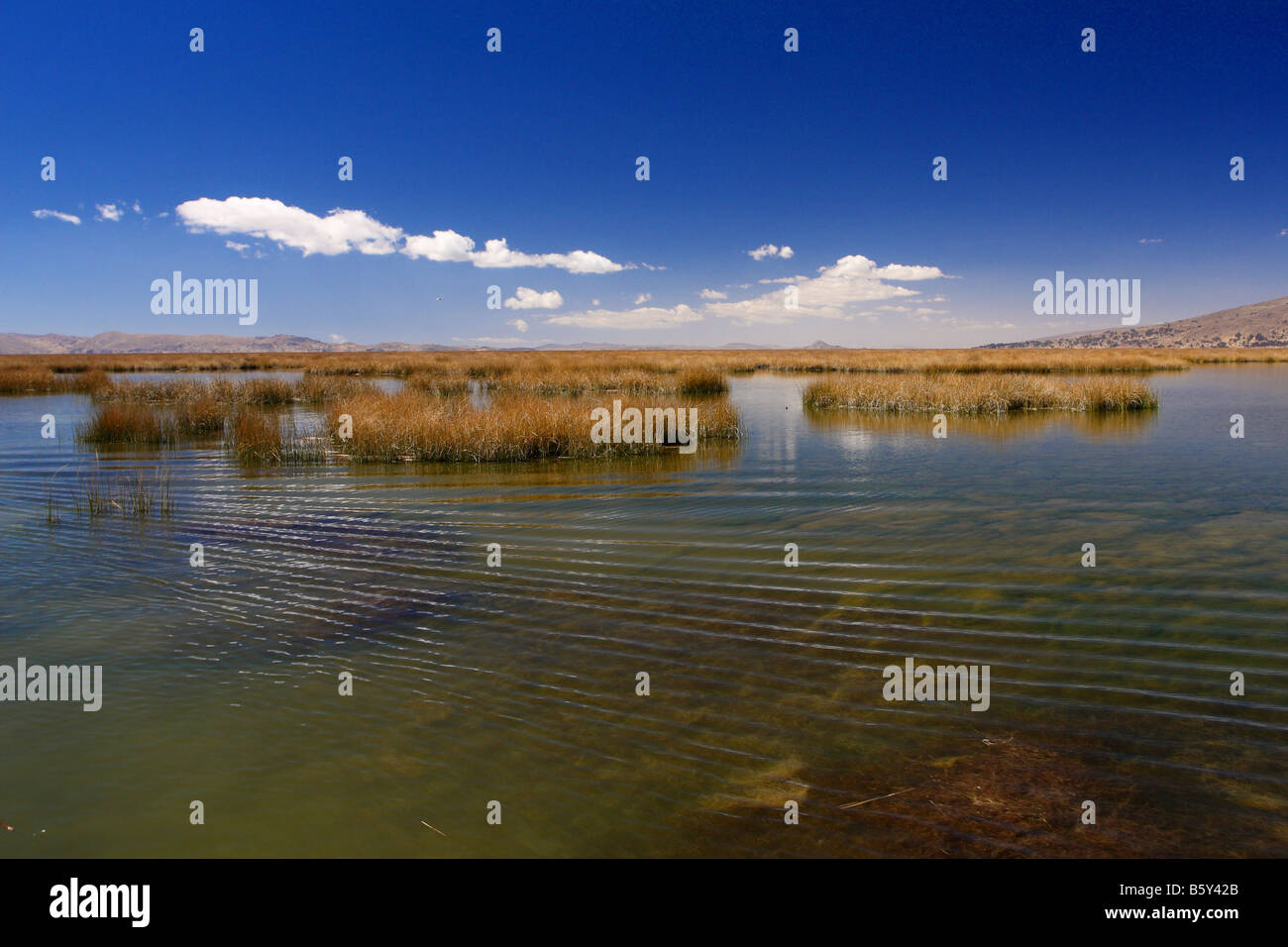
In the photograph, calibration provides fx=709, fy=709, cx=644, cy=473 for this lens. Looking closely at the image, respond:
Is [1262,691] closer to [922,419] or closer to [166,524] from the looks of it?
[166,524]

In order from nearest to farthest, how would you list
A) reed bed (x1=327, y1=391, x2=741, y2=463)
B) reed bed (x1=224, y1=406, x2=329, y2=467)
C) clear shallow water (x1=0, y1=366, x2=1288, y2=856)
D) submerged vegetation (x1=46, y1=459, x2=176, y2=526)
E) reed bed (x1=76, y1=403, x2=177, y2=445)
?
clear shallow water (x1=0, y1=366, x2=1288, y2=856) → submerged vegetation (x1=46, y1=459, x2=176, y2=526) → reed bed (x1=327, y1=391, x2=741, y2=463) → reed bed (x1=224, y1=406, x2=329, y2=467) → reed bed (x1=76, y1=403, x2=177, y2=445)

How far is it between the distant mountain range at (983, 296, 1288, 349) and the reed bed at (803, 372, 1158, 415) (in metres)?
147

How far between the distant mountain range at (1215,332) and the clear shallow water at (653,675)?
170457 mm

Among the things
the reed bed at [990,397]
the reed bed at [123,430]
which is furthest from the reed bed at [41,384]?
the reed bed at [990,397]

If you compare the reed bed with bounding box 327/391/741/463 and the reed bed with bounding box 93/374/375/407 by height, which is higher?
the reed bed with bounding box 93/374/375/407

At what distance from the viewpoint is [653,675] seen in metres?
5.94

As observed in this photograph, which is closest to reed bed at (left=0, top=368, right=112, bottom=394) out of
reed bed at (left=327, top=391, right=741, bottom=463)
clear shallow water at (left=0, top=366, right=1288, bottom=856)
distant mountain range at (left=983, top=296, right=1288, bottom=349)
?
reed bed at (left=327, top=391, right=741, bottom=463)

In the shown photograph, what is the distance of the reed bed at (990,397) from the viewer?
26.3 metres

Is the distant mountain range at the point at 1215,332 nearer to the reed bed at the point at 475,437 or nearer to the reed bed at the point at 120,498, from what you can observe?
the reed bed at the point at 475,437

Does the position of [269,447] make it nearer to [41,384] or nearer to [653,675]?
[653,675]

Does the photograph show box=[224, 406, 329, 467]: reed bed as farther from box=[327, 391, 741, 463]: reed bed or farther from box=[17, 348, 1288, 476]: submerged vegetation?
box=[327, 391, 741, 463]: reed bed

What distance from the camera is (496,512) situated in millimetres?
12125

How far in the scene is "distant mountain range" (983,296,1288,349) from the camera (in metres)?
149
